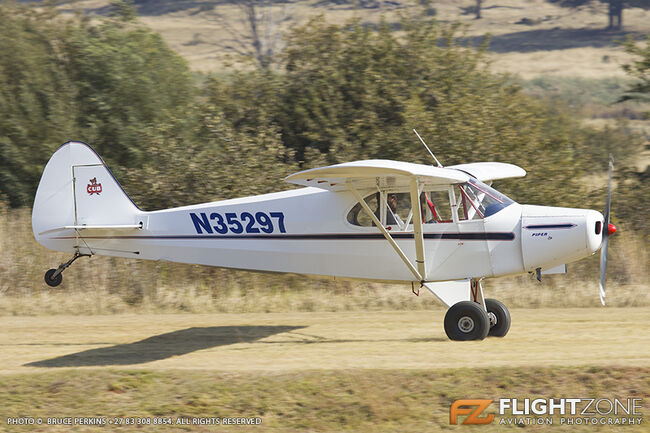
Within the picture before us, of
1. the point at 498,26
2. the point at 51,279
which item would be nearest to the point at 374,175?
the point at 51,279

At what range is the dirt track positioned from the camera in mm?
8602

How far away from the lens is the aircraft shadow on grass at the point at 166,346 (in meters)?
9.23

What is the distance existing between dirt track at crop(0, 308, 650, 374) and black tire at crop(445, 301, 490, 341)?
0.45 feet

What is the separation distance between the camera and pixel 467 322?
9.41 metres

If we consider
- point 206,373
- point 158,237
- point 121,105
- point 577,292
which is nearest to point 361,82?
point 121,105

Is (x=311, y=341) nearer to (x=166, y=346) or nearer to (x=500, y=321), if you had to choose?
(x=166, y=346)

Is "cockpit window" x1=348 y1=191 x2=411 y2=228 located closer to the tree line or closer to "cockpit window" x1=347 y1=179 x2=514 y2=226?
"cockpit window" x1=347 y1=179 x2=514 y2=226

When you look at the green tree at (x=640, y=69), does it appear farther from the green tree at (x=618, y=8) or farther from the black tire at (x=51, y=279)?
the green tree at (x=618, y=8)

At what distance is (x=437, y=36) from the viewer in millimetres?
19219

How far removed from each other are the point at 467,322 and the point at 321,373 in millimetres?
2312

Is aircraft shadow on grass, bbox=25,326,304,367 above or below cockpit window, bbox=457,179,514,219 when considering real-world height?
below

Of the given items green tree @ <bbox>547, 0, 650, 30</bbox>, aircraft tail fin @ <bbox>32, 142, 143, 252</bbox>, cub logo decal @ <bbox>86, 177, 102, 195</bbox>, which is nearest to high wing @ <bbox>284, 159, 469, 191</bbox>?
aircraft tail fin @ <bbox>32, 142, 143, 252</bbox>

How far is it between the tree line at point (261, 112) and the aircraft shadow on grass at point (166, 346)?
4620 millimetres

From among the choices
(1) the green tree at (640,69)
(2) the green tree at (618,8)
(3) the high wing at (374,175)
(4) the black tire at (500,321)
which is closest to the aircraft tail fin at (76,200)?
(3) the high wing at (374,175)
